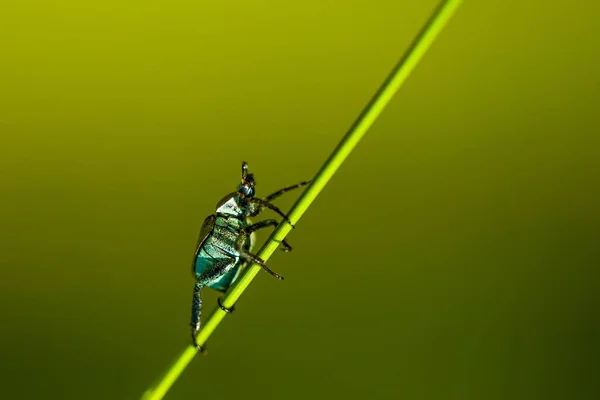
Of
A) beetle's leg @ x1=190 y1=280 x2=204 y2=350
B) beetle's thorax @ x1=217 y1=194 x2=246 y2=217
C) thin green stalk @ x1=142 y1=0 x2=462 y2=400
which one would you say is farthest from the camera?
beetle's thorax @ x1=217 y1=194 x2=246 y2=217

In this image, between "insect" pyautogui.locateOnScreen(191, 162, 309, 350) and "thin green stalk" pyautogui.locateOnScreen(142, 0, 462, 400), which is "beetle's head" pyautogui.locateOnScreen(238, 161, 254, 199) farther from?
"thin green stalk" pyautogui.locateOnScreen(142, 0, 462, 400)

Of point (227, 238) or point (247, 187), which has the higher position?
point (247, 187)

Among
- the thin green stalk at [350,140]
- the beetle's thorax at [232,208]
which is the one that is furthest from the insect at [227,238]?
the thin green stalk at [350,140]

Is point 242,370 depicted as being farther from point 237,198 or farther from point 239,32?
point 239,32

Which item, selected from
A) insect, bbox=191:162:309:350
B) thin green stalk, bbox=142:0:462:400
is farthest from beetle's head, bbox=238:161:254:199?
thin green stalk, bbox=142:0:462:400

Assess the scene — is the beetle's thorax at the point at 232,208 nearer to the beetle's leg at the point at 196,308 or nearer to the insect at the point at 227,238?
the insect at the point at 227,238

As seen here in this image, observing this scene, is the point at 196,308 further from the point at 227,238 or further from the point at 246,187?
the point at 246,187

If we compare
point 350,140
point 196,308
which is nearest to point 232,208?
point 196,308
